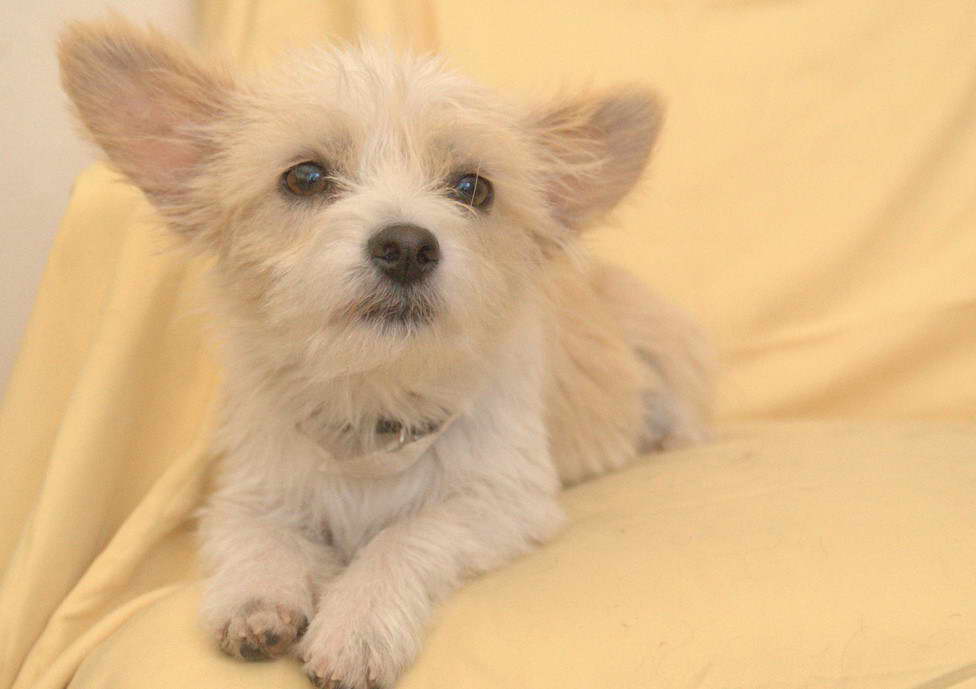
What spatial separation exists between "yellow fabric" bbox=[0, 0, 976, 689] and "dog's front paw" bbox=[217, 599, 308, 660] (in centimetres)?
4

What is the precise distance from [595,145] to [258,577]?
969mm

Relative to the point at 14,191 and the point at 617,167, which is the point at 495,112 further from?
the point at 14,191

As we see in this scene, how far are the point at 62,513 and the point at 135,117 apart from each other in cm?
77

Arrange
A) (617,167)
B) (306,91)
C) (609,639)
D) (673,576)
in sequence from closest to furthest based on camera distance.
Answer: (609,639), (673,576), (306,91), (617,167)

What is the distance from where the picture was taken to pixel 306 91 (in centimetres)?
165

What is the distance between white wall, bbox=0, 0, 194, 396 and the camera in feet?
7.34

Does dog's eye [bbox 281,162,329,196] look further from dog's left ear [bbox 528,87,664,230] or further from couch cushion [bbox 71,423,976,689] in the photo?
couch cushion [bbox 71,423,976,689]

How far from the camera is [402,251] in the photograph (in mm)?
1437

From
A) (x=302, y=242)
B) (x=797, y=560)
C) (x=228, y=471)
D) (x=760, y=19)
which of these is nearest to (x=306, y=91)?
(x=302, y=242)

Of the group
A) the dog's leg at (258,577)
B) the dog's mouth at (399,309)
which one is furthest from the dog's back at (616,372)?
the dog's leg at (258,577)

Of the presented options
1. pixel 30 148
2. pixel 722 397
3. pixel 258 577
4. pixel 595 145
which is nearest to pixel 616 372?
pixel 722 397

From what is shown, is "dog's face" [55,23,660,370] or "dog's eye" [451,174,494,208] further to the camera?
"dog's eye" [451,174,494,208]

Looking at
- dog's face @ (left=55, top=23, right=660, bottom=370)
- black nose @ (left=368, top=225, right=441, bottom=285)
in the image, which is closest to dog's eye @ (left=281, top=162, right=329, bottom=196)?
dog's face @ (left=55, top=23, right=660, bottom=370)

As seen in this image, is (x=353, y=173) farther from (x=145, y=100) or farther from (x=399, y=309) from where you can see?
(x=145, y=100)
